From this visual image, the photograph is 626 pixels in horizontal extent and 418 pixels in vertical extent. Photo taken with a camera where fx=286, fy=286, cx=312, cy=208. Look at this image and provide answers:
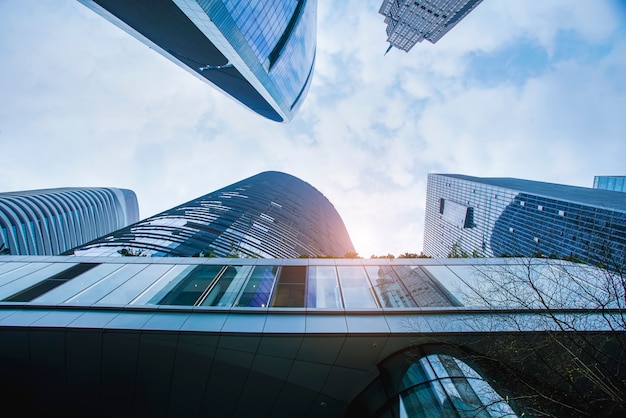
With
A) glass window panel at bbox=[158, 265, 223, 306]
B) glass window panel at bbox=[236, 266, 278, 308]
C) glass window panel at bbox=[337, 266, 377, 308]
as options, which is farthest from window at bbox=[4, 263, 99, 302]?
glass window panel at bbox=[337, 266, 377, 308]

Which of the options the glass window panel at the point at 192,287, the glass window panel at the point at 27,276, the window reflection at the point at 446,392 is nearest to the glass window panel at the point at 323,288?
the window reflection at the point at 446,392

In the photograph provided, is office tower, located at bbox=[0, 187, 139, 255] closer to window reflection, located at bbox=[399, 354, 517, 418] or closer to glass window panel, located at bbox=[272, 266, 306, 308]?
glass window panel, located at bbox=[272, 266, 306, 308]

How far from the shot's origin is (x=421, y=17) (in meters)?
128

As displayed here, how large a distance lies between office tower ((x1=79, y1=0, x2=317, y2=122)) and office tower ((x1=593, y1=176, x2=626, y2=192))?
11765 cm

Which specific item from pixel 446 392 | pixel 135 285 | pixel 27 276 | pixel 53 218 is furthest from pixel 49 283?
pixel 53 218

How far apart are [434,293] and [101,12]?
58090mm

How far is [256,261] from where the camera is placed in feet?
45.8

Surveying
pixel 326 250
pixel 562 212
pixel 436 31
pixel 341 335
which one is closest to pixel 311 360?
pixel 341 335

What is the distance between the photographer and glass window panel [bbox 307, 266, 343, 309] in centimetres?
1059

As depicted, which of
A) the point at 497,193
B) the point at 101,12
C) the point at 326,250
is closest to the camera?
the point at 101,12

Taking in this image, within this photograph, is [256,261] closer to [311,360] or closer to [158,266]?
[158,266]

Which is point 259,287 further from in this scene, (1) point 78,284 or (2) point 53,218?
(2) point 53,218

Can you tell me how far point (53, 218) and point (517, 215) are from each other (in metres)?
121

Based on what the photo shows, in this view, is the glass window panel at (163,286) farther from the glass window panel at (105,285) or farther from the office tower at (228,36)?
the office tower at (228,36)
